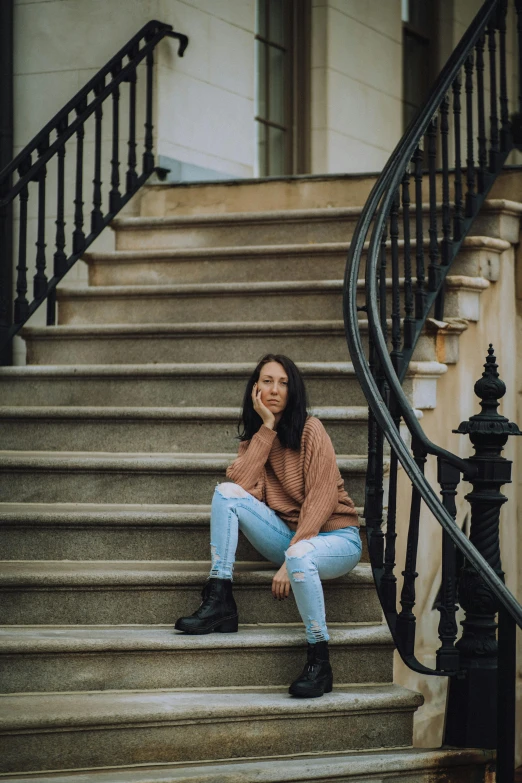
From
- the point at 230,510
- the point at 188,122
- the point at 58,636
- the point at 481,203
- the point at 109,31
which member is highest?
the point at 109,31

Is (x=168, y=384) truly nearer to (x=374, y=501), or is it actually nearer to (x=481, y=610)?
(x=374, y=501)

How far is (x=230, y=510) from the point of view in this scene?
4.04 m

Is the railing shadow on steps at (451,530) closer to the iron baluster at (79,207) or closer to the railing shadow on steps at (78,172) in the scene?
the railing shadow on steps at (78,172)

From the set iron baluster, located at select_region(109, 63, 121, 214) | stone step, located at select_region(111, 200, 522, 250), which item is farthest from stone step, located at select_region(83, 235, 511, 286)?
iron baluster, located at select_region(109, 63, 121, 214)

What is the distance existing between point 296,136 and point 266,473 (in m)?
4.42

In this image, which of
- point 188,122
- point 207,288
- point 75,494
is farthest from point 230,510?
point 188,122

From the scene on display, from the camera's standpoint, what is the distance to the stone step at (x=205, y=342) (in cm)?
518

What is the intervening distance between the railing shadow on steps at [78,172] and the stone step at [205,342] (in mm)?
230

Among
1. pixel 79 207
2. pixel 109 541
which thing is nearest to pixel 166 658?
pixel 109 541

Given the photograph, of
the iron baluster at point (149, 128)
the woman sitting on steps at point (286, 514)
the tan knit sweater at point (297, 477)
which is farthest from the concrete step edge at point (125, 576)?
the iron baluster at point (149, 128)

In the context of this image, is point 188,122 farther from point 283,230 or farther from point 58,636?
point 58,636

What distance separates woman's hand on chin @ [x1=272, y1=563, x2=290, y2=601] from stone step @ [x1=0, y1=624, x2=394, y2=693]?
0.49ft

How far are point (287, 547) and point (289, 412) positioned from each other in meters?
0.48

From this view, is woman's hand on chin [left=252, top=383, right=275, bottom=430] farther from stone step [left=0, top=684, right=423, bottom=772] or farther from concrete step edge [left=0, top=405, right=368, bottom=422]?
stone step [left=0, top=684, right=423, bottom=772]
